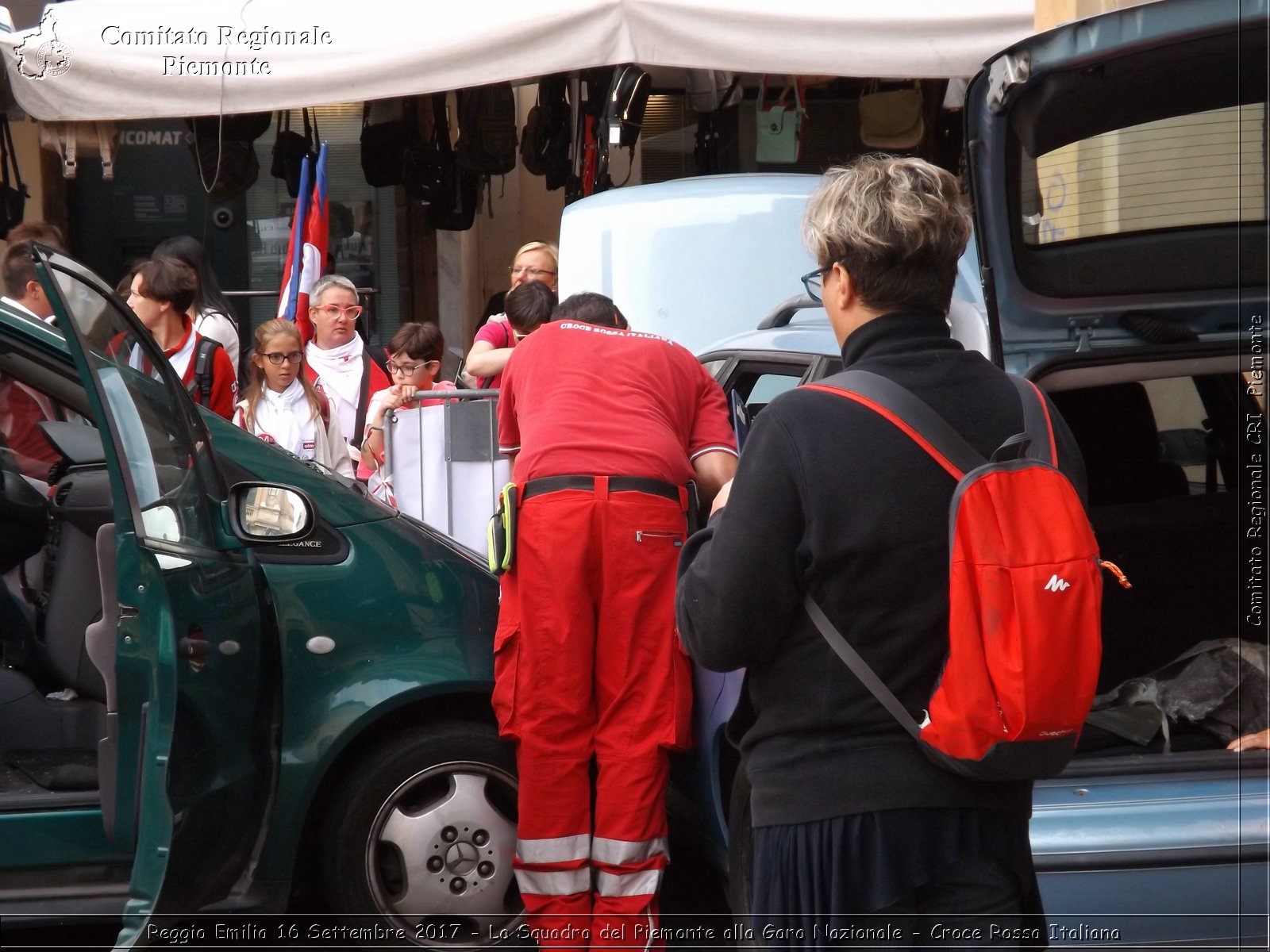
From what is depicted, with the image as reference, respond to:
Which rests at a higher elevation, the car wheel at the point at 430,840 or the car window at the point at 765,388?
the car window at the point at 765,388

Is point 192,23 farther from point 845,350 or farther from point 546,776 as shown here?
point 845,350

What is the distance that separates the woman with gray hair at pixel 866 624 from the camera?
192cm

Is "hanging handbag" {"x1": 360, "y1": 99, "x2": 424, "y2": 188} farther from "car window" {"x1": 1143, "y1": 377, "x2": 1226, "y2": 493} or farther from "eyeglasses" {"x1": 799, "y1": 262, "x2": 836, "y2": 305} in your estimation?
"car window" {"x1": 1143, "y1": 377, "x2": 1226, "y2": 493}

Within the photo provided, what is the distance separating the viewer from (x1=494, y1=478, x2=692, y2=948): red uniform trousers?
3408mm

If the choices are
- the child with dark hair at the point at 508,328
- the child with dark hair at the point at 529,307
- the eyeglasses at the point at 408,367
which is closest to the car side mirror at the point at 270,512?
the child with dark hair at the point at 508,328

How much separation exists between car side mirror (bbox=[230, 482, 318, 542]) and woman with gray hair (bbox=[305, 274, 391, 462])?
2789 mm

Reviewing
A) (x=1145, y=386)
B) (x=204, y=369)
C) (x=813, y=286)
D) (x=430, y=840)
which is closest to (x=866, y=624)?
(x=430, y=840)

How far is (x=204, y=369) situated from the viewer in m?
5.70

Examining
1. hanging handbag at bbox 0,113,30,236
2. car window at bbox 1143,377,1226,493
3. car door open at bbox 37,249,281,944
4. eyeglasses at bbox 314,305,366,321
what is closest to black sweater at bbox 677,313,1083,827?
car door open at bbox 37,249,281,944

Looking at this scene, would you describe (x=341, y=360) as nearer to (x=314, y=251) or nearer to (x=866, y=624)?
(x=314, y=251)

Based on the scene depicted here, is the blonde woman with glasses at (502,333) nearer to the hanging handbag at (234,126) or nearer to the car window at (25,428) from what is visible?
the car window at (25,428)

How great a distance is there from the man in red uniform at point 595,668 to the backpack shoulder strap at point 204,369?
264 centimetres

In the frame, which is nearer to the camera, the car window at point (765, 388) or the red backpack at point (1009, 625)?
the red backpack at point (1009, 625)

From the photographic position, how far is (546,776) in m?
→ 3.43
